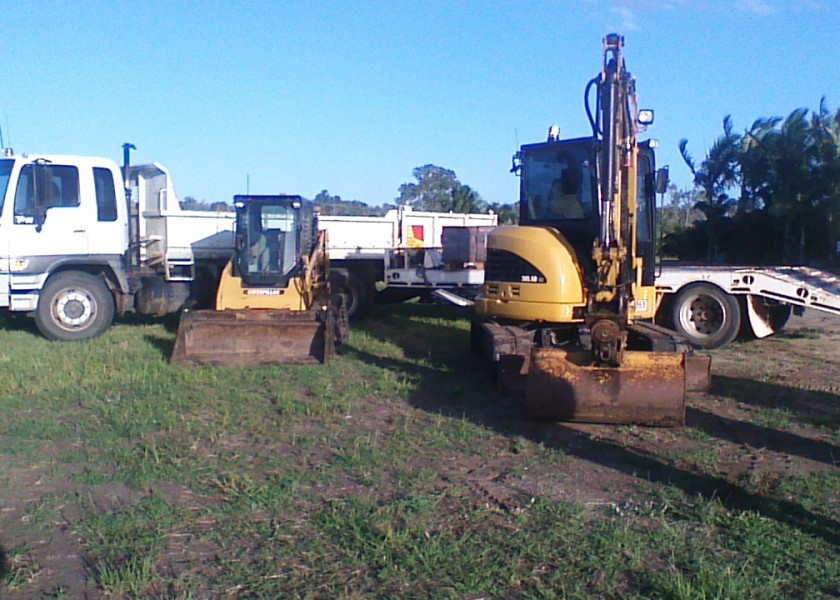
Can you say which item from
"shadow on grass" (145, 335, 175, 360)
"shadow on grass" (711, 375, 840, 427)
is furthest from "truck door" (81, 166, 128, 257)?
"shadow on grass" (711, 375, 840, 427)

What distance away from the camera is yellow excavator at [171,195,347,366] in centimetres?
1160

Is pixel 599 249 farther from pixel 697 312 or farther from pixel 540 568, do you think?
pixel 697 312

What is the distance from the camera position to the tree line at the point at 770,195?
3444 cm

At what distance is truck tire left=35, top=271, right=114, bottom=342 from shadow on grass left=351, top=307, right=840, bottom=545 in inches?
162

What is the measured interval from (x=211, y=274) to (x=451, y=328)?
14.2 ft

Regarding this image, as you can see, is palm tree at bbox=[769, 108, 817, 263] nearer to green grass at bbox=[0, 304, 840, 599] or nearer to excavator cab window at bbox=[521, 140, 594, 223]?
excavator cab window at bbox=[521, 140, 594, 223]

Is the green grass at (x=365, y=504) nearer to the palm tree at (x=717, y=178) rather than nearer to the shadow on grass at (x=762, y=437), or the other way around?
the shadow on grass at (x=762, y=437)

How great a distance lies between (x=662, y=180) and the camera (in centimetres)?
954

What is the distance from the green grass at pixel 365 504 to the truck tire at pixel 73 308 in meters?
3.62

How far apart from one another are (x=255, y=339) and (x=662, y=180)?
5.51 m

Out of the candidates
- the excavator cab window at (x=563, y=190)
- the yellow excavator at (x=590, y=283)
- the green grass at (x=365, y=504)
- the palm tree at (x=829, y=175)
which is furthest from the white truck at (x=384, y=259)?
the palm tree at (x=829, y=175)

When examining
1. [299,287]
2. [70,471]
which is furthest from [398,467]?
[299,287]

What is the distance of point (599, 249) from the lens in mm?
8906

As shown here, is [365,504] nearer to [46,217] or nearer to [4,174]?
[46,217]
